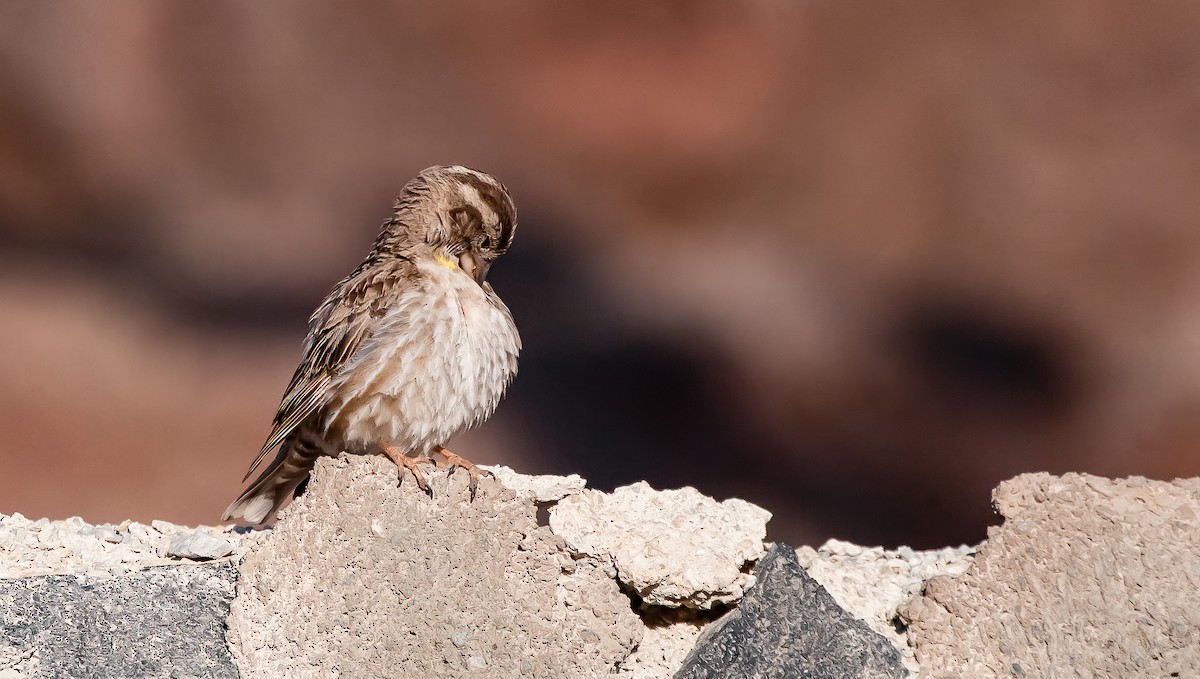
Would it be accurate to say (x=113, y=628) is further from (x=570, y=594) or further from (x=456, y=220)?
(x=456, y=220)

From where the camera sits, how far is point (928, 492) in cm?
704

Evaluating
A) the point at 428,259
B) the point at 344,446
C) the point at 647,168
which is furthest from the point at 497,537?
the point at 647,168

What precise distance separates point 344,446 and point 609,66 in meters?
3.23

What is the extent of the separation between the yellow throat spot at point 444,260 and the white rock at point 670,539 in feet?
3.62

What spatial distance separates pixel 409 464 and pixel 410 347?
506mm

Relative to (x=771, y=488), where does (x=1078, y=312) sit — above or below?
above

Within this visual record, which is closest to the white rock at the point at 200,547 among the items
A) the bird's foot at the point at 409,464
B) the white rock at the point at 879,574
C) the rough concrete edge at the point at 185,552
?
the rough concrete edge at the point at 185,552

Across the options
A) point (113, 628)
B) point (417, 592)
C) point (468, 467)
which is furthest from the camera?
point (468, 467)

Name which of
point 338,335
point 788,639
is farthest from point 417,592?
point 338,335

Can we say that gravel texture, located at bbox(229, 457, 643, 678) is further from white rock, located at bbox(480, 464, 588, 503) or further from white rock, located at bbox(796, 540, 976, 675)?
white rock, located at bbox(796, 540, 976, 675)

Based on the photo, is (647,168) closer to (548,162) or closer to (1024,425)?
(548,162)

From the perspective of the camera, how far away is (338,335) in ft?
13.1

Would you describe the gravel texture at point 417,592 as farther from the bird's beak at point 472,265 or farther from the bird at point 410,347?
the bird's beak at point 472,265

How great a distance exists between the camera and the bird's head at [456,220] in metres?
4.03
